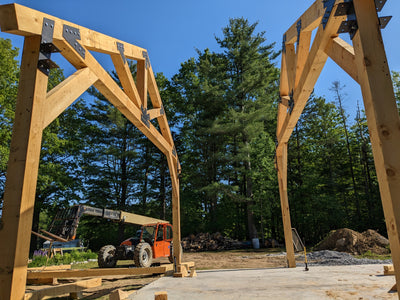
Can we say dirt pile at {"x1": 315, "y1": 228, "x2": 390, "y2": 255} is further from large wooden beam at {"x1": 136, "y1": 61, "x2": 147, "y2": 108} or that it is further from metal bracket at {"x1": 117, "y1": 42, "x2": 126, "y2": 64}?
metal bracket at {"x1": 117, "y1": 42, "x2": 126, "y2": 64}

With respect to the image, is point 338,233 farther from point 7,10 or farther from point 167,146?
point 7,10

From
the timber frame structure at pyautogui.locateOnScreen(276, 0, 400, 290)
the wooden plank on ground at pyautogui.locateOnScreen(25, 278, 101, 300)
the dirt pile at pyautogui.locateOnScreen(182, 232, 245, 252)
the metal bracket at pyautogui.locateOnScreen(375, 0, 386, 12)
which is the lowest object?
the dirt pile at pyautogui.locateOnScreen(182, 232, 245, 252)

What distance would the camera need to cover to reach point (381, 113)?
2.17 m

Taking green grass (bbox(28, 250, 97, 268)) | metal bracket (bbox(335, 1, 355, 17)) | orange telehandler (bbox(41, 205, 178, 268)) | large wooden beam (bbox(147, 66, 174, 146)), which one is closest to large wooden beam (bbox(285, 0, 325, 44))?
metal bracket (bbox(335, 1, 355, 17))

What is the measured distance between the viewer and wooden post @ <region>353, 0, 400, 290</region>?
2.08m

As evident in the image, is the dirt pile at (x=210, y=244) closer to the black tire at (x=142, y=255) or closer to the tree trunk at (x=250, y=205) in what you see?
the tree trunk at (x=250, y=205)

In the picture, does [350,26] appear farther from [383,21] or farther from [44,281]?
[44,281]

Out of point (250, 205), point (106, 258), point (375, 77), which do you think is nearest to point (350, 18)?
point (375, 77)

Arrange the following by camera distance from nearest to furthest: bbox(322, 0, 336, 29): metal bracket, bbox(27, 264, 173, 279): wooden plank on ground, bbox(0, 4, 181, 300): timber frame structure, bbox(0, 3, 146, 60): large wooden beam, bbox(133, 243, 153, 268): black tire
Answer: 1. bbox(0, 4, 181, 300): timber frame structure
2. bbox(0, 3, 146, 60): large wooden beam
3. bbox(322, 0, 336, 29): metal bracket
4. bbox(27, 264, 173, 279): wooden plank on ground
5. bbox(133, 243, 153, 268): black tire

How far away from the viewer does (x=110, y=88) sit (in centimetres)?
390

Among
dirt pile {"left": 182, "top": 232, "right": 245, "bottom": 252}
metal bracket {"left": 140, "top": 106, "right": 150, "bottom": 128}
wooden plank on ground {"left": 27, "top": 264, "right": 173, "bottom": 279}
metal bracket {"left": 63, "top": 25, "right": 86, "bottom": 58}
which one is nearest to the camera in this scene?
metal bracket {"left": 63, "top": 25, "right": 86, "bottom": 58}

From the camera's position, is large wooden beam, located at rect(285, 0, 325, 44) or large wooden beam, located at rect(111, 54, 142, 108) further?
large wooden beam, located at rect(111, 54, 142, 108)

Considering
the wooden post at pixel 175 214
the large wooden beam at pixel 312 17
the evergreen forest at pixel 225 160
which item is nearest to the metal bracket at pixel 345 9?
the large wooden beam at pixel 312 17

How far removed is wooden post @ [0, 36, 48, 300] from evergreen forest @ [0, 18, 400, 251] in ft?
60.8
